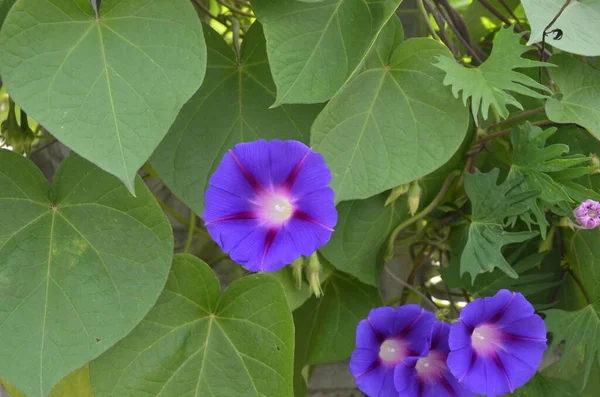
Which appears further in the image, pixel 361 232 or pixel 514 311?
pixel 361 232

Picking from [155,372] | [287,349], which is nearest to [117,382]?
[155,372]

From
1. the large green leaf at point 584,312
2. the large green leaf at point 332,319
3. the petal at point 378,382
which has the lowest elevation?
the large green leaf at point 332,319

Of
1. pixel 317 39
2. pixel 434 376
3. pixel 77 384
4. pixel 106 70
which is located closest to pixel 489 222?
pixel 434 376

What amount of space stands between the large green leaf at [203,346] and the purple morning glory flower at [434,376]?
0.42 ft

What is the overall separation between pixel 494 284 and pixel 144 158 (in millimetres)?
491

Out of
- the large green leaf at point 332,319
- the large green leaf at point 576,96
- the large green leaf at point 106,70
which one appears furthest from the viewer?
the large green leaf at point 332,319

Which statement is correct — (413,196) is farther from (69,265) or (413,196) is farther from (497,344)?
(69,265)

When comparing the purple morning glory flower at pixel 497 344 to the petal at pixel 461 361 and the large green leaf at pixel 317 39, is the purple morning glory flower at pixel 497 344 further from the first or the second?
the large green leaf at pixel 317 39

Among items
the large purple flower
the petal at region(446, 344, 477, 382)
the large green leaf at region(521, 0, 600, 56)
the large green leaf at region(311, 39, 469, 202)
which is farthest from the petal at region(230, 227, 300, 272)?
the large green leaf at region(521, 0, 600, 56)

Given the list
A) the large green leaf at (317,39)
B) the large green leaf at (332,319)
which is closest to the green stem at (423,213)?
the large green leaf at (332,319)

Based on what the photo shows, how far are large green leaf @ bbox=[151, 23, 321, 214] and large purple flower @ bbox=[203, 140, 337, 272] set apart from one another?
0.39ft

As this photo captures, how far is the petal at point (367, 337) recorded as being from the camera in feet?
2.33

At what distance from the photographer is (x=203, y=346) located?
0.75 metres

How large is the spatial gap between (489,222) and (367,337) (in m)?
0.19
